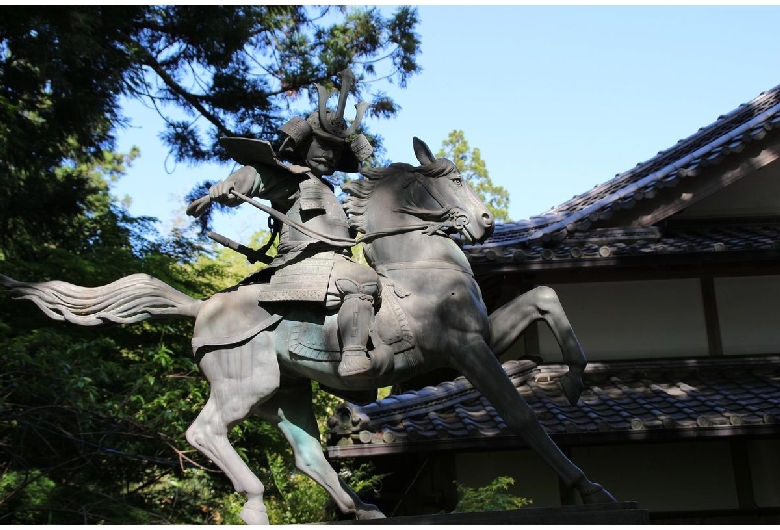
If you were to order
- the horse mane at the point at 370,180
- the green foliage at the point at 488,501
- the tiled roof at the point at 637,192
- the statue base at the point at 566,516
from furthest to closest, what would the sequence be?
the tiled roof at the point at 637,192
the green foliage at the point at 488,501
the horse mane at the point at 370,180
the statue base at the point at 566,516

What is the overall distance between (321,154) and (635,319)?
5945mm

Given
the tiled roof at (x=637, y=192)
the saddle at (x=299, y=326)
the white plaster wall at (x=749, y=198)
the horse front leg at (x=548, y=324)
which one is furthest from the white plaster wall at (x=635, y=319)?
the saddle at (x=299, y=326)

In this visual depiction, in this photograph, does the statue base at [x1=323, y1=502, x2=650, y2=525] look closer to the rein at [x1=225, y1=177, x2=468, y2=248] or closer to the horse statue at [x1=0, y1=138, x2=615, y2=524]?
the horse statue at [x1=0, y1=138, x2=615, y2=524]

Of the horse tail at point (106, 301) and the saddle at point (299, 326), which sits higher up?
the horse tail at point (106, 301)

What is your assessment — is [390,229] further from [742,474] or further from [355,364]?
[742,474]

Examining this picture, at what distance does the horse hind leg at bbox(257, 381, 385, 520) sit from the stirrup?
0.71 m

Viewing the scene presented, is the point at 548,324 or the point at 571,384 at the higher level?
the point at 548,324

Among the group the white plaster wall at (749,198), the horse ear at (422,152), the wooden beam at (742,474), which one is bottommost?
the wooden beam at (742,474)

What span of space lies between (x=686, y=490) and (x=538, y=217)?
13.1ft

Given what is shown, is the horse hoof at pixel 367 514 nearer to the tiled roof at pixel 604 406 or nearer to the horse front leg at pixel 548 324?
the horse front leg at pixel 548 324

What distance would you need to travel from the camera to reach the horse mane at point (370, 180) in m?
4.88

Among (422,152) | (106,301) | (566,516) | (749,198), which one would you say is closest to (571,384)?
(566,516)

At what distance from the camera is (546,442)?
438 centimetres

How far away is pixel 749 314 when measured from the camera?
32.1ft
